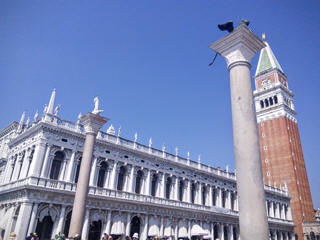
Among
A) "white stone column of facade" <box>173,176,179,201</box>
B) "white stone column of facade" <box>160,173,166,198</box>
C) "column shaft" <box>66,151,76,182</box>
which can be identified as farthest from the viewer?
"white stone column of facade" <box>173,176,179,201</box>

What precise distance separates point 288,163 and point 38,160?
49.0 m

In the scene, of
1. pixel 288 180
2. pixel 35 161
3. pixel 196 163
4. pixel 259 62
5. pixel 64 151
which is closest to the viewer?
pixel 35 161

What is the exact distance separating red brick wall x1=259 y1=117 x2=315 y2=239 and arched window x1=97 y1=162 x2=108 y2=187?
41.3 meters

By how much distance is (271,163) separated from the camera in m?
58.4

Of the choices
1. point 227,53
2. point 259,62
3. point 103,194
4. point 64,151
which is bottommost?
point 103,194

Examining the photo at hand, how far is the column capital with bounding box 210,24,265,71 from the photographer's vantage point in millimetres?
8648

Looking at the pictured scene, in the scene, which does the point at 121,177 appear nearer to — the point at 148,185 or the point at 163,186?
the point at 148,185

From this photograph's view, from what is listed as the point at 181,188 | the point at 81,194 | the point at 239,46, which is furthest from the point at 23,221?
the point at 239,46

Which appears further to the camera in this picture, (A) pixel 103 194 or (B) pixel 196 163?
(B) pixel 196 163

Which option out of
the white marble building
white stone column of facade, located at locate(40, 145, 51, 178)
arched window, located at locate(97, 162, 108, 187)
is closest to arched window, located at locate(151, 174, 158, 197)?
the white marble building

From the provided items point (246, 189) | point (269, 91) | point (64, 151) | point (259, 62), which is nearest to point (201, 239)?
point (64, 151)

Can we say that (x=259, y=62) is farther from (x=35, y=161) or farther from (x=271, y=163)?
(x=35, y=161)

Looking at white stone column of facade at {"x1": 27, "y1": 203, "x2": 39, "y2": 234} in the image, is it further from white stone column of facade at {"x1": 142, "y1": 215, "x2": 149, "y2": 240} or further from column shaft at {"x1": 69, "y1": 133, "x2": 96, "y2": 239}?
column shaft at {"x1": 69, "y1": 133, "x2": 96, "y2": 239}

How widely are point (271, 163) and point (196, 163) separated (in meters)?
28.1
